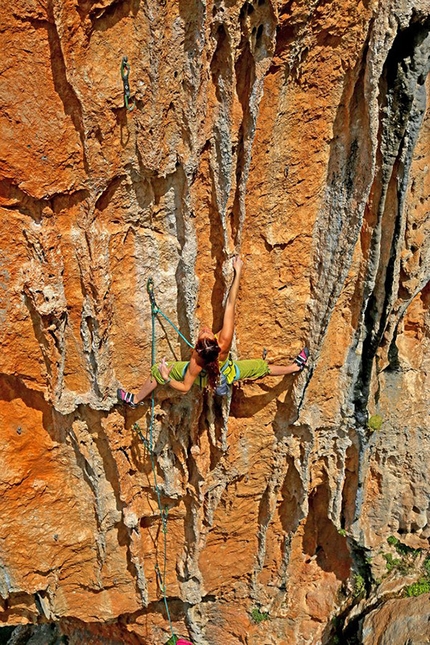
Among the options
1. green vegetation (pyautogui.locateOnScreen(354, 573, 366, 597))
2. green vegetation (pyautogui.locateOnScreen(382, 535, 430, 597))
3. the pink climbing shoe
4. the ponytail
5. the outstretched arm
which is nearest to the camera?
the ponytail

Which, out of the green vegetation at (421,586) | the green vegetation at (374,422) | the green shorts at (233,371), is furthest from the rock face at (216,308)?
the green shorts at (233,371)

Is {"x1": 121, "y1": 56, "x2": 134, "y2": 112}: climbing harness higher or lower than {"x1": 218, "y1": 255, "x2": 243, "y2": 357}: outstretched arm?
higher

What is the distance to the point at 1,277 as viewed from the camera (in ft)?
14.2

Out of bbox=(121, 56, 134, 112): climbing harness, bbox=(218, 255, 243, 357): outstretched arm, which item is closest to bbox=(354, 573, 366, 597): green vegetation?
bbox=(218, 255, 243, 357): outstretched arm

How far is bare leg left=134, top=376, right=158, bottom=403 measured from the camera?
15.9ft

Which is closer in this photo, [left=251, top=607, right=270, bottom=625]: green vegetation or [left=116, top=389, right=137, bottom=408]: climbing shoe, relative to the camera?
[left=116, top=389, right=137, bottom=408]: climbing shoe

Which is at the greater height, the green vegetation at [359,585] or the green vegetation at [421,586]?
the green vegetation at [421,586]

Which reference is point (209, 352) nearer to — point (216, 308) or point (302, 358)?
point (216, 308)

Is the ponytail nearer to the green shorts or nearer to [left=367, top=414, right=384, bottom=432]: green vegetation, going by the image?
the green shorts

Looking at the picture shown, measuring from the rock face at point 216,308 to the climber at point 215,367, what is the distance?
142 millimetres

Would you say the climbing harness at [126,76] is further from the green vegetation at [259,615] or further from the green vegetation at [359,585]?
the green vegetation at [259,615]

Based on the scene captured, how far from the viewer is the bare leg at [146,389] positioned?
486cm

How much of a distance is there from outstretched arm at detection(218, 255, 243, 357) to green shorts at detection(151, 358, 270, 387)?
19 centimetres

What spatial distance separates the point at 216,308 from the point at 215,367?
2.16ft
